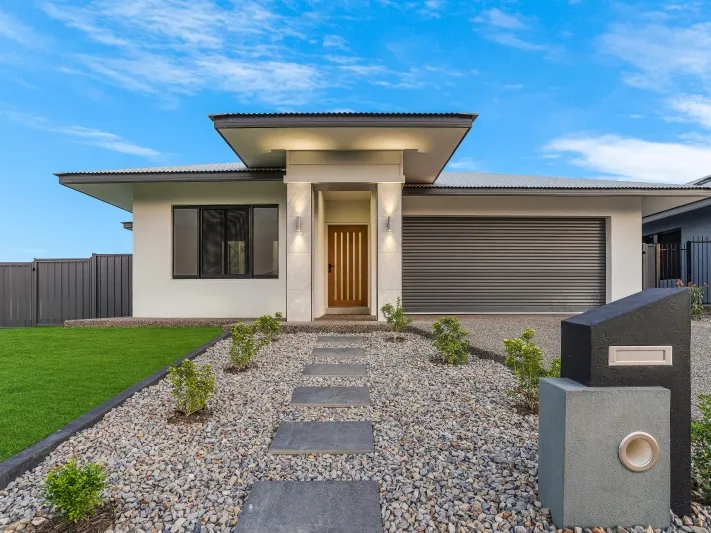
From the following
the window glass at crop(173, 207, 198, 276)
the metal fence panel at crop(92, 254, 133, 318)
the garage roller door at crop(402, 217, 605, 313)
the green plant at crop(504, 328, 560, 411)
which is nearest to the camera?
the green plant at crop(504, 328, 560, 411)

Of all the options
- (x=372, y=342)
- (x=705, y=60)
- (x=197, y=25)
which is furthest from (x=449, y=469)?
(x=705, y=60)

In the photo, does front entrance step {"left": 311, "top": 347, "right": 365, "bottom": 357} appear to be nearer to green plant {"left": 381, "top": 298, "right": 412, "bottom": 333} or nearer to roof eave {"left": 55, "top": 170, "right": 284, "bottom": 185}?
green plant {"left": 381, "top": 298, "right": 412, "bottom": 333}

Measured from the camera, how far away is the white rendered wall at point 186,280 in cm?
939

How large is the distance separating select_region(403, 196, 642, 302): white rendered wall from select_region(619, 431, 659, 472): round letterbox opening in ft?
29.1

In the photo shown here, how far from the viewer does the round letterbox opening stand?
5.88ft

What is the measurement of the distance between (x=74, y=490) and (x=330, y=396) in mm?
2206

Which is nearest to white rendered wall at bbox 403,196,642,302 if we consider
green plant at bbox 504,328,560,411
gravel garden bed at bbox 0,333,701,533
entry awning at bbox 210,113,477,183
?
entry awning at bbox 210,113,477,183

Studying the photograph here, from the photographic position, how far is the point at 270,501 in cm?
203

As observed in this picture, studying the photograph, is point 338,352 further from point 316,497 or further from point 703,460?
point 703,460

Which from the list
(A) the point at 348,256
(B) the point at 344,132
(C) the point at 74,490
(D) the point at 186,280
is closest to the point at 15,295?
(D) the point at 186,280

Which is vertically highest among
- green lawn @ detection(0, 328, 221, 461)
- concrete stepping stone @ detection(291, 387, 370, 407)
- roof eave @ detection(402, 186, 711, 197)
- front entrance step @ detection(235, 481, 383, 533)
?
roof eave @ detection(402, 186, 711, 197)

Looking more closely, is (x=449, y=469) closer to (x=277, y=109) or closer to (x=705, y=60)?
(x=277, y=109)

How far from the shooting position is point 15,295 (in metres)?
11.4

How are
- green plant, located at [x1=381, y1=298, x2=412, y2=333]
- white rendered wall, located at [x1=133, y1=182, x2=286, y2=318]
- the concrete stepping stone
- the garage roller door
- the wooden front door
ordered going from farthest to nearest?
1. the wooden front door
2. the garage roller door
3. white rendered wall, located at [x1=133, y1=182, x2=286, y2=318]
4. green plant, located at [x1=381, y1=298, x2=412, y2=333]
5. the concrete stepping stone
